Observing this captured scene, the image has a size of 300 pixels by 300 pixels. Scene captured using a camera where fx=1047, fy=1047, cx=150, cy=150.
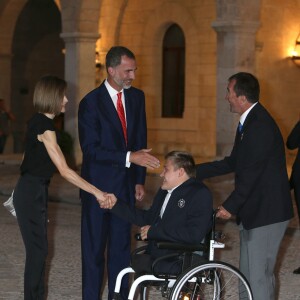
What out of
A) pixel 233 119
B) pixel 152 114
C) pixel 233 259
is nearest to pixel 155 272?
pixel 233 259

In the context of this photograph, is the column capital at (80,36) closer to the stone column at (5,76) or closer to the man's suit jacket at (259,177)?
the stone column at (5,76)

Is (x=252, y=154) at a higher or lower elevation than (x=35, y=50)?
lower

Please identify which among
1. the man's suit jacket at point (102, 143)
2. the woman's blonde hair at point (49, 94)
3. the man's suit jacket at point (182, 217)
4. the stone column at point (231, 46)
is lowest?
the man's suit jacket at point (182, 217)

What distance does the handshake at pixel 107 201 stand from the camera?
689 centimetres

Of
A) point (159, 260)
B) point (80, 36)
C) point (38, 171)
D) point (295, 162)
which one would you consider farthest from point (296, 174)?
point (80, 36)

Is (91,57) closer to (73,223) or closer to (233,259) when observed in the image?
(73,223)

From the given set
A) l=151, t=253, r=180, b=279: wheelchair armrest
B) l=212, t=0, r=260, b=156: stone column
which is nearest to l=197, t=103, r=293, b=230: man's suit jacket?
l=151, t=253, r=180, b=279: wheelchair armrest

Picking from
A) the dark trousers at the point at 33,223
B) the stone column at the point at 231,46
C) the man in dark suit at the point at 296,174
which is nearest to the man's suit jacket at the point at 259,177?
the dark trousers at the point at 33,223

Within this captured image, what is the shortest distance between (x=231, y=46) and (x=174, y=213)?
10926 millimetres

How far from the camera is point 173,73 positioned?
2403cm

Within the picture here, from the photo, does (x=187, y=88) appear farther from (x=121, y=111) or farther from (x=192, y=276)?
(x=192, y=276)

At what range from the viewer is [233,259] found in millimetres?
10141

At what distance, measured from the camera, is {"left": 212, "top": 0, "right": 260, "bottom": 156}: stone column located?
17.4 meters

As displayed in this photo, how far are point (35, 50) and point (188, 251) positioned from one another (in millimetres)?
23615
